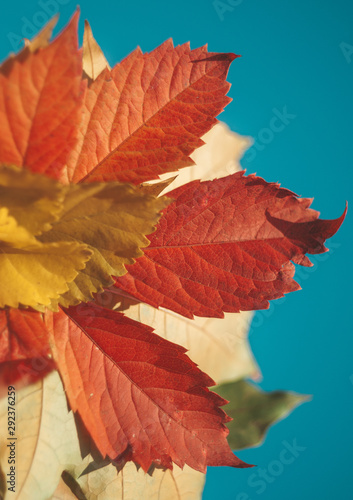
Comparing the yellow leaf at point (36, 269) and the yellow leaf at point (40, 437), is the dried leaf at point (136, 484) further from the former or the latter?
the yellow leaf at point (36, 269)

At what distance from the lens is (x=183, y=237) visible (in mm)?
370

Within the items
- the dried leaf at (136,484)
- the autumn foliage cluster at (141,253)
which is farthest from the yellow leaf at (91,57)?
the dried leaf at (136,484)

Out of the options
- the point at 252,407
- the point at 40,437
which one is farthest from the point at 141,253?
the point at 252,407

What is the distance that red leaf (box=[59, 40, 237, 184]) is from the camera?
1.07 ft

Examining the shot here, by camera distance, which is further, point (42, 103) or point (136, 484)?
point (136, 484)

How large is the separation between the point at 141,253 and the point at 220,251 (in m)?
0.09

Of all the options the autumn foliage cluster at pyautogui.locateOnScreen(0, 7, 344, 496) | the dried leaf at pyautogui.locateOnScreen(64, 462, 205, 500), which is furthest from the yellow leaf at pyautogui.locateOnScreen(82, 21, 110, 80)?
the dried leaf at pyautogui.locateOnScreen(64, 462, 205, 500)

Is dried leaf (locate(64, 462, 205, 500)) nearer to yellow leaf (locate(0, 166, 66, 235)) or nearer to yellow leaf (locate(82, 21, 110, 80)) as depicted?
yellow leaf (locate(0, 166, 66, 235))

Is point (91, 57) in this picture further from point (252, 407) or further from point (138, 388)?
point (252, 407)

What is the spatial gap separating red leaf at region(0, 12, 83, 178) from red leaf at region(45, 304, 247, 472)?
151mm

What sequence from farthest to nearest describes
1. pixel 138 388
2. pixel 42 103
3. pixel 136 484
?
pixel 136 484
pixel 138 388
pixel 42 103

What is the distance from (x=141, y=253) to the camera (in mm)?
305

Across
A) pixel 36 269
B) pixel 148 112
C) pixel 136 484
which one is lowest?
pixel 136 484

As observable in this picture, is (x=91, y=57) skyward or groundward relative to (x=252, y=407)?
skyward
